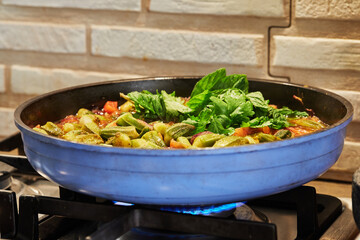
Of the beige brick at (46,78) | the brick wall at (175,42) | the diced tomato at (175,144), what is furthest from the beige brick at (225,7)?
the diced tomato at (175,144)

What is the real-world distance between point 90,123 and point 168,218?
11.4 inches

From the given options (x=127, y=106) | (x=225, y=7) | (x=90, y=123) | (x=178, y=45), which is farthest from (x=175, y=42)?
(x=90, y=123)

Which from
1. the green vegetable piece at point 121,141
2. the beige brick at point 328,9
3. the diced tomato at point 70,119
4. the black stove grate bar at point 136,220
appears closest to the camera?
the black stove grate bar at point 136,220

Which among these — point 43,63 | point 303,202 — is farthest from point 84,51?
point 303,202

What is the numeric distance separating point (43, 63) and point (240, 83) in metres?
0.73

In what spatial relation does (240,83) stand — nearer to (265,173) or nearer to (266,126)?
(266,126)

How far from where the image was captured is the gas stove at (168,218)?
79cm

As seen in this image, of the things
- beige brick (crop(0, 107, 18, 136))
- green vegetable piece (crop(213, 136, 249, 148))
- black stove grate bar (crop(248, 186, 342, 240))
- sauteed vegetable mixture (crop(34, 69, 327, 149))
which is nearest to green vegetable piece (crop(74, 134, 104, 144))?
sauteed vegetable mixture (crop(34, 69, 327, 149))

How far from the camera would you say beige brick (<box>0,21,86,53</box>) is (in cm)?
155

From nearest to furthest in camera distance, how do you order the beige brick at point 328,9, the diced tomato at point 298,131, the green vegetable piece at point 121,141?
the green vegetable piece at point 121,141 < the diced tomato at point 298,131 < the beige brick at point 328,9

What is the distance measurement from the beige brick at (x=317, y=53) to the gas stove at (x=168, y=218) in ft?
1.25

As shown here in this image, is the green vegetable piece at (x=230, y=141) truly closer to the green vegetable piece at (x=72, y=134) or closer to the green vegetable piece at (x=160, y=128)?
the green vegetable piece at (x=160, y=128)

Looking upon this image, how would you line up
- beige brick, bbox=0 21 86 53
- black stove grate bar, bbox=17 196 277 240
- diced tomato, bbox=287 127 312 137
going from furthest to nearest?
beige brick, bbox=0 21 86 53
diced tomato, bbox=287 127 312 137
black stove grate bar, bbox=17 196 277 240

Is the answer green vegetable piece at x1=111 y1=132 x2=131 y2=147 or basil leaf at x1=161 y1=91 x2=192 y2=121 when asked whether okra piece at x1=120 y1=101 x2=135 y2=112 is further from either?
green vegetable piece at x1=111 y1=132 x2=131 y2=147
